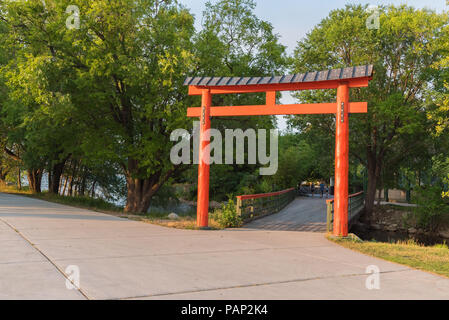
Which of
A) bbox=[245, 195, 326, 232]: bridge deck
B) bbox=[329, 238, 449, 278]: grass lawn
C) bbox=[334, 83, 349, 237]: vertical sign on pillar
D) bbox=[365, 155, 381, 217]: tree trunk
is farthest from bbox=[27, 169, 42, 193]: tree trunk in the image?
bbox=[329, 238, 449, 278]: grass lawn

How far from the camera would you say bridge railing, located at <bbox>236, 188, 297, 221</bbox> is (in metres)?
14.6

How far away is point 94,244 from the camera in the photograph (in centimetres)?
810

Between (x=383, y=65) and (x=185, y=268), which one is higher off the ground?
(x=383, y=65)

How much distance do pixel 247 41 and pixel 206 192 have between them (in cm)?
1183

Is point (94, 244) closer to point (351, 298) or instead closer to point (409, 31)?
point (351, 298)

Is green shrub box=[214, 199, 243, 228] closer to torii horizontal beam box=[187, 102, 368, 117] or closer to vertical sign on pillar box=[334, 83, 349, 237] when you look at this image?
torii horizontal beam box=[187, 102, 368, 117]

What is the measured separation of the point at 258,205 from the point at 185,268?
11186mm

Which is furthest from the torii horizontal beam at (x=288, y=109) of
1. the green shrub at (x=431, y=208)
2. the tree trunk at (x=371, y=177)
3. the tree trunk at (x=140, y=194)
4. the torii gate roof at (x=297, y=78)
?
the tree trunk at (x=371, y=177)

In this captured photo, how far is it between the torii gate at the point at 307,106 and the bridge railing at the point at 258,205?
2.44 metres

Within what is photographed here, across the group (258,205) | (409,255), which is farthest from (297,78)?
(258,205)

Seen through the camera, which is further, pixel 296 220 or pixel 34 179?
pixel 34 179

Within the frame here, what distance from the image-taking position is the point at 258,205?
17.3 meters

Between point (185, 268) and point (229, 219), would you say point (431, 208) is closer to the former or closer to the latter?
point (229, 219)
